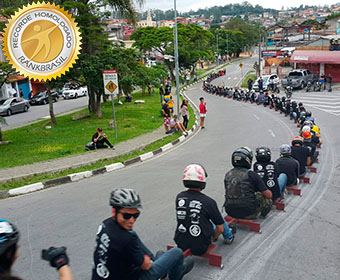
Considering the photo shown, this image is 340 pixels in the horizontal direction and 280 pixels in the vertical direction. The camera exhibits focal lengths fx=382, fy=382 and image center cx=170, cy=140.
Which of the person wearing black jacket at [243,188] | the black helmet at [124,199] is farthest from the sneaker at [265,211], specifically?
the black helmet at [124,199]

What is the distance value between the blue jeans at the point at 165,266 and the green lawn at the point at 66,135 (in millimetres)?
Result: 8921

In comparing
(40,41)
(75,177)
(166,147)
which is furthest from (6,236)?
(40,41)

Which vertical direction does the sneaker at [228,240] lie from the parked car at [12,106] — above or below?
above

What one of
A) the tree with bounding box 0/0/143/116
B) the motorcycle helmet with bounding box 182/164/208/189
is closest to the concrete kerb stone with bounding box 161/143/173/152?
the tree with bounding box 0/0/143/116

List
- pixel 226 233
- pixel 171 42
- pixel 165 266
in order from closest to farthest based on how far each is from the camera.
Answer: pixel 165 266 → pixel 226 233 → pixel 171 42

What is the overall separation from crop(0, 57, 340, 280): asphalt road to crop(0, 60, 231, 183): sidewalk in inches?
49.2

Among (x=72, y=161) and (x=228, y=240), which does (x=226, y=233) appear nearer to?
(x=228, y=240)

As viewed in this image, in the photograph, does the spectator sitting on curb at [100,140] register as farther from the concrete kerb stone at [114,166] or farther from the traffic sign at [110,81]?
the concrete kerb stone at [114,166]

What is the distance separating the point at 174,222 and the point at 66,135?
1151 centimetres

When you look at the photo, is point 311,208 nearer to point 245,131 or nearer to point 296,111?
point 245,131

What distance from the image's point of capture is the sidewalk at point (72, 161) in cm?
1105

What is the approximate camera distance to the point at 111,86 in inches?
581

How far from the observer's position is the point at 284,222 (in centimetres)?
716

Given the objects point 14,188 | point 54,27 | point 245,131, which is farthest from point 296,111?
point 14,188
